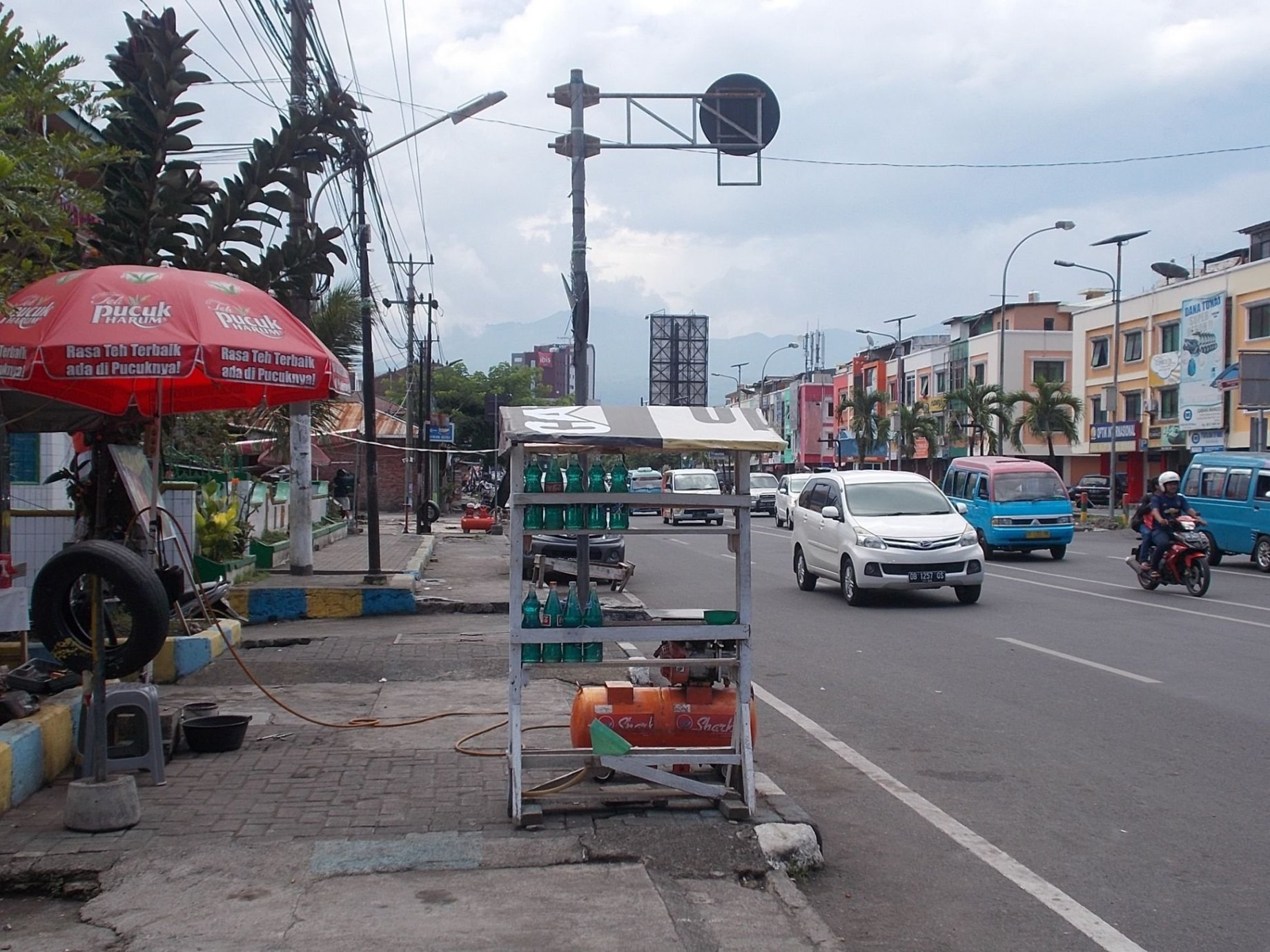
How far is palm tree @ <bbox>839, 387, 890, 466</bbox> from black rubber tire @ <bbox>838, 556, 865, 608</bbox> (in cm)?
5311

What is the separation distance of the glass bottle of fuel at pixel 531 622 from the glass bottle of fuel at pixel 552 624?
2 centimetres

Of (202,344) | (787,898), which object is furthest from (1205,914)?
(202,344)

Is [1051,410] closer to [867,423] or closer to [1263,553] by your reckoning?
[867,423]

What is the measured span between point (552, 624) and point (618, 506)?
2.22 feet

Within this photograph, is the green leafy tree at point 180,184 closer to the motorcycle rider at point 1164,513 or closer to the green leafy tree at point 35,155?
the green leafy tree at point 35,155

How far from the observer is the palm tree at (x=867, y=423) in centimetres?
6844

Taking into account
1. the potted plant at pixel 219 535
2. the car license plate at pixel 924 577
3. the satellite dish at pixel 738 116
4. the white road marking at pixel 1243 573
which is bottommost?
the white road marking at pixel 1243 573

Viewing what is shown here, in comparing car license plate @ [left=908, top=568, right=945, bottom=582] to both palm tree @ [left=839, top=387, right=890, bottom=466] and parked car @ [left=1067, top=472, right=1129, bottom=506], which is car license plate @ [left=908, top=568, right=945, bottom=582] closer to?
parked car @ [left=1067, top=472, right=1129, bottom=506]

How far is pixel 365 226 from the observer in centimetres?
1808

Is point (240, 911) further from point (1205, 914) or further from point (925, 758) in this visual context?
point (925, 758)

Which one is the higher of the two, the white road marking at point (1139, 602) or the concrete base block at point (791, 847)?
the concrete base block at point (791, 847)

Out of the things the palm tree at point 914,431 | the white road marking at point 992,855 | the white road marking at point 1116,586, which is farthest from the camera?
the palm tree at point 914,431

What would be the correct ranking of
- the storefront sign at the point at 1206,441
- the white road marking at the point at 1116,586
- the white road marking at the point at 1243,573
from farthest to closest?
the storefront sign at the point at 1206,441
the white road marking at the point at 1243,573
the white road marking at the point at 1116,586

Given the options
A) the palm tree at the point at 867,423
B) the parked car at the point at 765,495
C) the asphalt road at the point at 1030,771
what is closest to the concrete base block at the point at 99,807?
the asphalt road at the point at 1030,771
